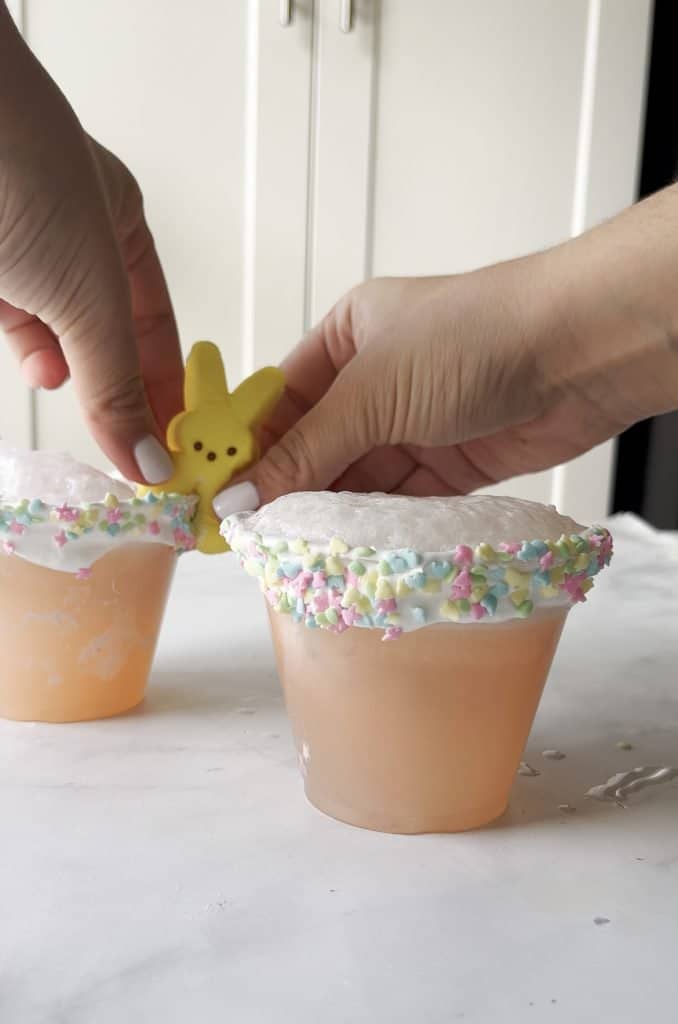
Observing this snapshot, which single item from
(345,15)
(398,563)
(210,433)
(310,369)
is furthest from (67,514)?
(345,15)

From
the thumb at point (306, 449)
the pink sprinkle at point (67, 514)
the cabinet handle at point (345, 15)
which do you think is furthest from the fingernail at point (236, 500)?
the cabinet handle at point (345, 15)

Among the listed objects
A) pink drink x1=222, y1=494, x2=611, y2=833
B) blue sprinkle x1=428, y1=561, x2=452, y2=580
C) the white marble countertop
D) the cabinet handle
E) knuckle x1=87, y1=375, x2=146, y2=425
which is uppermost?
the cabinet handle

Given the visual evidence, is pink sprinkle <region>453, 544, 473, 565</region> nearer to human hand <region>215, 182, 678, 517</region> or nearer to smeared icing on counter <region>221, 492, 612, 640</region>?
smeared icing on counter <region>221, 492, 612, 640</region>

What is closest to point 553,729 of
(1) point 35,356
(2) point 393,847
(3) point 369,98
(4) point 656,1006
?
(2) point 393,847

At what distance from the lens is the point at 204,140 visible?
2076 mm

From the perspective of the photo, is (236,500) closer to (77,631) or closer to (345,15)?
(77,631)

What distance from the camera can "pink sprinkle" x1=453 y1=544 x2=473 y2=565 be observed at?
0.58 meters

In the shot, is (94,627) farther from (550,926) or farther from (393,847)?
(550,926)

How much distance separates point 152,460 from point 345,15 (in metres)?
1.53

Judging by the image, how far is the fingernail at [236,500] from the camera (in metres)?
0.84

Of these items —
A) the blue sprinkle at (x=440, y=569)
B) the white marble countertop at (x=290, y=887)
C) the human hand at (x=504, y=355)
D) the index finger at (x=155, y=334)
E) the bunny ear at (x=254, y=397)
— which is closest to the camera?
the white marble countertop at (x=290, y=887)

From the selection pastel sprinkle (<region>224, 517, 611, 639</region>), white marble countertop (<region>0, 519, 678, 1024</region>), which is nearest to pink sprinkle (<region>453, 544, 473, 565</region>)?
pastel sprinkle (<region>224, 517, 611, 639</region>)

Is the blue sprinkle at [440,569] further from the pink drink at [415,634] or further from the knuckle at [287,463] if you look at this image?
the knuckle at [287,463]

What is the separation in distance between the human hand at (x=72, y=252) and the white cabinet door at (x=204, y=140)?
3.87 feet
